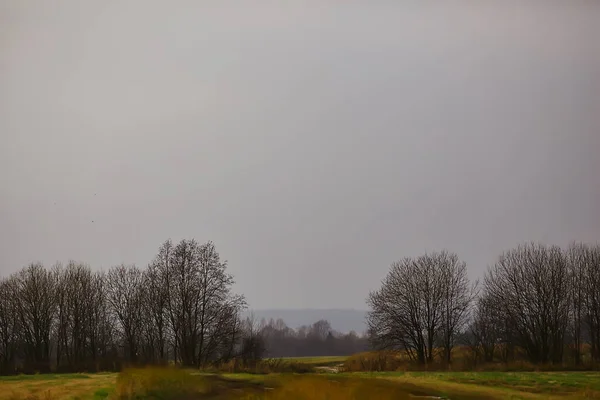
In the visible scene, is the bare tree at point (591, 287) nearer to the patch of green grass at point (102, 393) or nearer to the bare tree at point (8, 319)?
the patch of green grass at point (102, 393)

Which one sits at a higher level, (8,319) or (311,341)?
(8,319)

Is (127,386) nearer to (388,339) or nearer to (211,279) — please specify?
(211,279)

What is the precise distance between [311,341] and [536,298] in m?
34.2

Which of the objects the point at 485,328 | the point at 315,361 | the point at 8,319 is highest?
the point at 8,319

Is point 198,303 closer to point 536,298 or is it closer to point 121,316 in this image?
point 121,316

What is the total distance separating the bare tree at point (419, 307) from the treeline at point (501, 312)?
0.09 meters

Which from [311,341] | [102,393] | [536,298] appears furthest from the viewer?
[311,341]

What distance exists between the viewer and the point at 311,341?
71.9 metres

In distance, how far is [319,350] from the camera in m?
69.2

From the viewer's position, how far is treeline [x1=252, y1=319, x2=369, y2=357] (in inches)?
2522

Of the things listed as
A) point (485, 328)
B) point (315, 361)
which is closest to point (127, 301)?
point (315, 361)

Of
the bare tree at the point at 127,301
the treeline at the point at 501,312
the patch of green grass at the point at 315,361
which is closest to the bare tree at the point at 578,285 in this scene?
the treeline at the point at 501,312

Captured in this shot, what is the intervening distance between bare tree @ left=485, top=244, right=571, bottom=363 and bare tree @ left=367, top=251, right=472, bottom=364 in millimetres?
4360

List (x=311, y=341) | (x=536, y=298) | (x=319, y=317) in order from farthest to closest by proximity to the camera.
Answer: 1. (x=319, y=317)
2. (x=311, y=341)
3. (x=536, y=298)
